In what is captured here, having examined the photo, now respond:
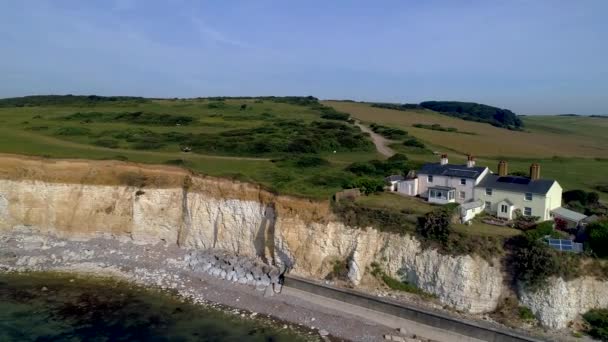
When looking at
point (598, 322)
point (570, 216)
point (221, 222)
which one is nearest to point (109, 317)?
point (221, 222)

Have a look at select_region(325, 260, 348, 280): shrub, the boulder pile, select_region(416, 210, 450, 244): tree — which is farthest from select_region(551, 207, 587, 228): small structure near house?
the boulder pile

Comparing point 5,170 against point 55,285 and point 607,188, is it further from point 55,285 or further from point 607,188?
point 607,188

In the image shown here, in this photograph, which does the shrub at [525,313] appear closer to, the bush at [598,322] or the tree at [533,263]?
the tree at [533,263]

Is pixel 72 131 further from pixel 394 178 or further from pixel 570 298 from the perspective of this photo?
pixel 570 298

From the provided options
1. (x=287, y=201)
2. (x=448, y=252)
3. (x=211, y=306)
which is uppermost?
(x=287, y=201)

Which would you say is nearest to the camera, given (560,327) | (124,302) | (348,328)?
(560,327)

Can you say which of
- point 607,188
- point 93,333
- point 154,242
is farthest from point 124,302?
point 607,188

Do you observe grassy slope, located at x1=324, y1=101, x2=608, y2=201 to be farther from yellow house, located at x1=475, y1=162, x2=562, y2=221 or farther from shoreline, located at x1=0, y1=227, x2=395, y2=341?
shoreline, located at x1=0, y1=227, x2=395, y2=341
